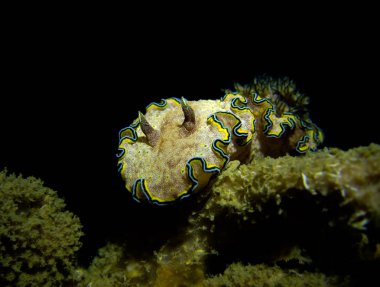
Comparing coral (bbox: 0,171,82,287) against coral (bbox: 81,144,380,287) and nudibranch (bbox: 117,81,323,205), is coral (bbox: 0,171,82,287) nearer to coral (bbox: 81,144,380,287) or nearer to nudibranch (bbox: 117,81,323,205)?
coral (bbox: 81,144,380,287)

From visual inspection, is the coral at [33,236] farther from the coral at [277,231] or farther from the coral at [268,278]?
the coral at [268,278]

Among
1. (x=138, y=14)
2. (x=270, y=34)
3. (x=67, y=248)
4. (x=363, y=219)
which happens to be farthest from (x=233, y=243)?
(x=270, y=34)

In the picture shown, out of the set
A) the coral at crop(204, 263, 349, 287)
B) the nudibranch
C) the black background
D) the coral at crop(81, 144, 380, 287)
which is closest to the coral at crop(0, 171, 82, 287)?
the coral at crop(81, 144, 380, 287)

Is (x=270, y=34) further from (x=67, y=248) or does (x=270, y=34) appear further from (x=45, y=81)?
(x=67, y=248)

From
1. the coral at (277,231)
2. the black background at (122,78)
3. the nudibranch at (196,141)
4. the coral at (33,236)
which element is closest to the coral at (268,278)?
the coral at (277,231)

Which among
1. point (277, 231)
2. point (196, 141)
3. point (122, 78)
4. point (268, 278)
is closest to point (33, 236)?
point (196, 141)
